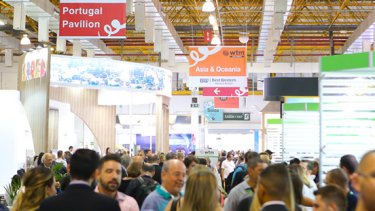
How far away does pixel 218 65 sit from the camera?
17.3 metres

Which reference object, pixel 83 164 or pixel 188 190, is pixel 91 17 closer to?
pixel 83 164

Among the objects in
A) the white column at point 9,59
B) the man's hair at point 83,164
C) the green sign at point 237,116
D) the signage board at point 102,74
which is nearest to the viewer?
the man's hair at point 83,164

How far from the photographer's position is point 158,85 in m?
20.9

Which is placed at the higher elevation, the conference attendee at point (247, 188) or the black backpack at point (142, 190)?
the conference attendee at point (247, 188)

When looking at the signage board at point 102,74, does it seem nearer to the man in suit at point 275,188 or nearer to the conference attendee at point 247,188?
the conference attendee at point 247,188

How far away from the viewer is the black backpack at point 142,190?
19.5 feet

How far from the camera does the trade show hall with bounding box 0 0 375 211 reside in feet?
11.5

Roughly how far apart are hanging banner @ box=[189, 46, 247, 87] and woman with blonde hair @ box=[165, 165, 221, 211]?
45.4 ft

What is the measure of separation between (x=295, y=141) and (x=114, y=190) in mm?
10666

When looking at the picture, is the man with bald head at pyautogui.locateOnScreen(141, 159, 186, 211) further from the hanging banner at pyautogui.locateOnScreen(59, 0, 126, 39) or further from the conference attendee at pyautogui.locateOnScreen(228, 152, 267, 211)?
the hanging banner at pyautogui.locateOnScreen(59, 0, 126, 39)

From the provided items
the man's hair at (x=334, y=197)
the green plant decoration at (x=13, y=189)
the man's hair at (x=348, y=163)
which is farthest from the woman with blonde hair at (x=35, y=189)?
the green plant decoration at (x=13, y=189)

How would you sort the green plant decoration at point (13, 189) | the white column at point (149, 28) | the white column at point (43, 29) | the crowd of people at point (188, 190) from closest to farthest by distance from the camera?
1. the crowd of people at point (188, 190)
2. the green plant decoration at point (13, 189)
3. the white column at point (43, 29)
4. the white column at point (149, 28)

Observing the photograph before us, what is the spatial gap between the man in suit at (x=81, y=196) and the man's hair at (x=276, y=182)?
0.87m

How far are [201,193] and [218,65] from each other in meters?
14.0
